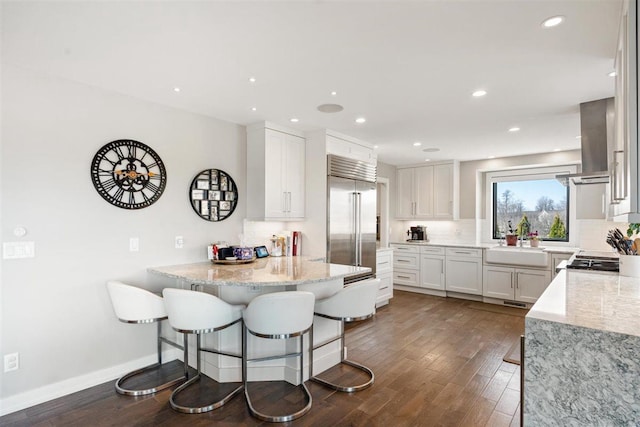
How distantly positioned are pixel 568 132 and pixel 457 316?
2746 millimetres

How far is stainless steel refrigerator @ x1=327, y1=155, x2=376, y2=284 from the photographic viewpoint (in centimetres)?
426

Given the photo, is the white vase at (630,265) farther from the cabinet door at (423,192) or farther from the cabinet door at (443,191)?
the cabinet door at (423,192)

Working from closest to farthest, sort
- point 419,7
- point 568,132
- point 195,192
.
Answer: point 419,7, point 195,192, point 568,132

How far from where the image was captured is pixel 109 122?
117 inches

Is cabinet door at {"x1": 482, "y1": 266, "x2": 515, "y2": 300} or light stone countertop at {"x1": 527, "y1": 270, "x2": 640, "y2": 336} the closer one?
light stone countertop at {"x1": 527, "y1": 270, "x2": 640, "y2": 336}

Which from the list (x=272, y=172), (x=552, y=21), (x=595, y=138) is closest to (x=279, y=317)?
(x=272, y=172)

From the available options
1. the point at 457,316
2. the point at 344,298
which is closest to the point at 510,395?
the point at 344,298

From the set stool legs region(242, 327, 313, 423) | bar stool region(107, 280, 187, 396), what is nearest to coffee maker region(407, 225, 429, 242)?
stool legs region(242, 327, 313, 423)

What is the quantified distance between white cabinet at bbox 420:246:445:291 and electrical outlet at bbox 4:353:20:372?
5.45 metres

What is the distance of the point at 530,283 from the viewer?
514cm

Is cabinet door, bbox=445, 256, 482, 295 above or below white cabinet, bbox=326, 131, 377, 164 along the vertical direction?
below

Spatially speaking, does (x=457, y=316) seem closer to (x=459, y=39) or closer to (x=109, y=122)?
(x=459, y=39)

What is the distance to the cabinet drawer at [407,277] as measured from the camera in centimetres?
624

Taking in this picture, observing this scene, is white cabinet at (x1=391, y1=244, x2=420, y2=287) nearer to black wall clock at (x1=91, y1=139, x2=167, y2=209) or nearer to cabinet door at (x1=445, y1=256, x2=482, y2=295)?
cabinet door at (x1=445, y1=256, x2=482, y2=295)
